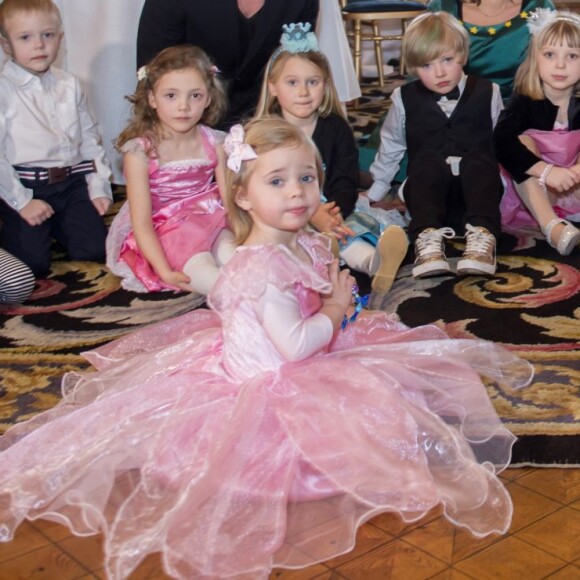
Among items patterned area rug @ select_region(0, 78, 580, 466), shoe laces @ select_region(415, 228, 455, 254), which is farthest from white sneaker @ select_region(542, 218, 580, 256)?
shoe laces @ select_region(415, 228, 455, 254)

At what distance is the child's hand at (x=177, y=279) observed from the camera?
235 cm

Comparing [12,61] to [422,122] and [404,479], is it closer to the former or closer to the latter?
[422,122]

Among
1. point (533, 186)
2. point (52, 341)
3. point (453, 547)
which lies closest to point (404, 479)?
point (453, 547)

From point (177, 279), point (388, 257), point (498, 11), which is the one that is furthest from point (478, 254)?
point (498, 11)

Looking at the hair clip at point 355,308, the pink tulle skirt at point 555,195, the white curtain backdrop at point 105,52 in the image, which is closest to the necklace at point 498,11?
the pink tulle skirt at point 555,195

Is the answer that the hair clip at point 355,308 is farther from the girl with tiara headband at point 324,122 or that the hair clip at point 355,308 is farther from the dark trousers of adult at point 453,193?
the dark trousers of adult at point 453,193

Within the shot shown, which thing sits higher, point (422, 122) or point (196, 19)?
point (196, 19)

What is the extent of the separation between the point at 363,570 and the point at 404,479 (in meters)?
0.16

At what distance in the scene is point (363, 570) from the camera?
4.14 feet

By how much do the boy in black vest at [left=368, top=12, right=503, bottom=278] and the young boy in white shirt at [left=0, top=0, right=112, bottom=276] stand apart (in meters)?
0.84

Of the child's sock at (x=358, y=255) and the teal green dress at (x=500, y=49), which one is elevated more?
the teal green dress at (x=500, y=49)

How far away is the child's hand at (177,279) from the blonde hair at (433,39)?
91cm

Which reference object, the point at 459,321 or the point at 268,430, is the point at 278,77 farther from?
Result: the point at 268,430

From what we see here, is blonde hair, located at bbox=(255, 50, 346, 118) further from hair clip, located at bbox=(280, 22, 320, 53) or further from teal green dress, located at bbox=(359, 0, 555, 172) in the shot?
teal green dress, located at bbox=(359, 0, 555, 172)
